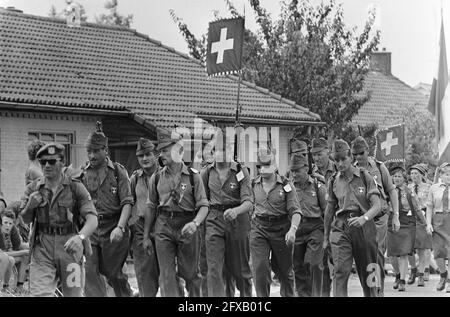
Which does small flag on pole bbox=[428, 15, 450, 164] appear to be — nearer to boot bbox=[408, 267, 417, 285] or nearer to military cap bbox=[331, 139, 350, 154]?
military cap bbox=[331, 139, 350, 154]

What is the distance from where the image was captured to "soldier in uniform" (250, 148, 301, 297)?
14.0 m

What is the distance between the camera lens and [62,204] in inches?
456

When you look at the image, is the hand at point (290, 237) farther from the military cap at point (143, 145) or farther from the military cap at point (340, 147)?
the military cap at point (143, 145)

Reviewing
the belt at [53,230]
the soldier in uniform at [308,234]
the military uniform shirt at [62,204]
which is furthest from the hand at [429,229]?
the belt at [53,230]

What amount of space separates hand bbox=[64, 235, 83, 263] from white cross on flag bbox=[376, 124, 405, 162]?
28.4 feet

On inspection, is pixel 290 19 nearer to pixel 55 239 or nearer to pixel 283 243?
pixel 283 243

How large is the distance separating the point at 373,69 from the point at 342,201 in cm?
1473

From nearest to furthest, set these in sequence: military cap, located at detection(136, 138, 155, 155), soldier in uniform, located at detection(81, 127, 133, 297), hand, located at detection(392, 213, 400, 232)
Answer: soldier in uniform, located at detection(81, 127, 133, 297)
military cap, located at detection(136, 138, 155, 155)
hand, located at detection(392, 213, 400, 232)

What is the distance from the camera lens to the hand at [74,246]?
11.2 meters

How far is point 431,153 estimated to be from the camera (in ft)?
87.6

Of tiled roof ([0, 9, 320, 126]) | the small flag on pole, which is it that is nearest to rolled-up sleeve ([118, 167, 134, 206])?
the small flag on pole

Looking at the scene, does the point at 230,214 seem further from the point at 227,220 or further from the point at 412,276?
the point at 412,276

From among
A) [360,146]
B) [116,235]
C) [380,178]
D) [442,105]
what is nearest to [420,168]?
[442,105]
